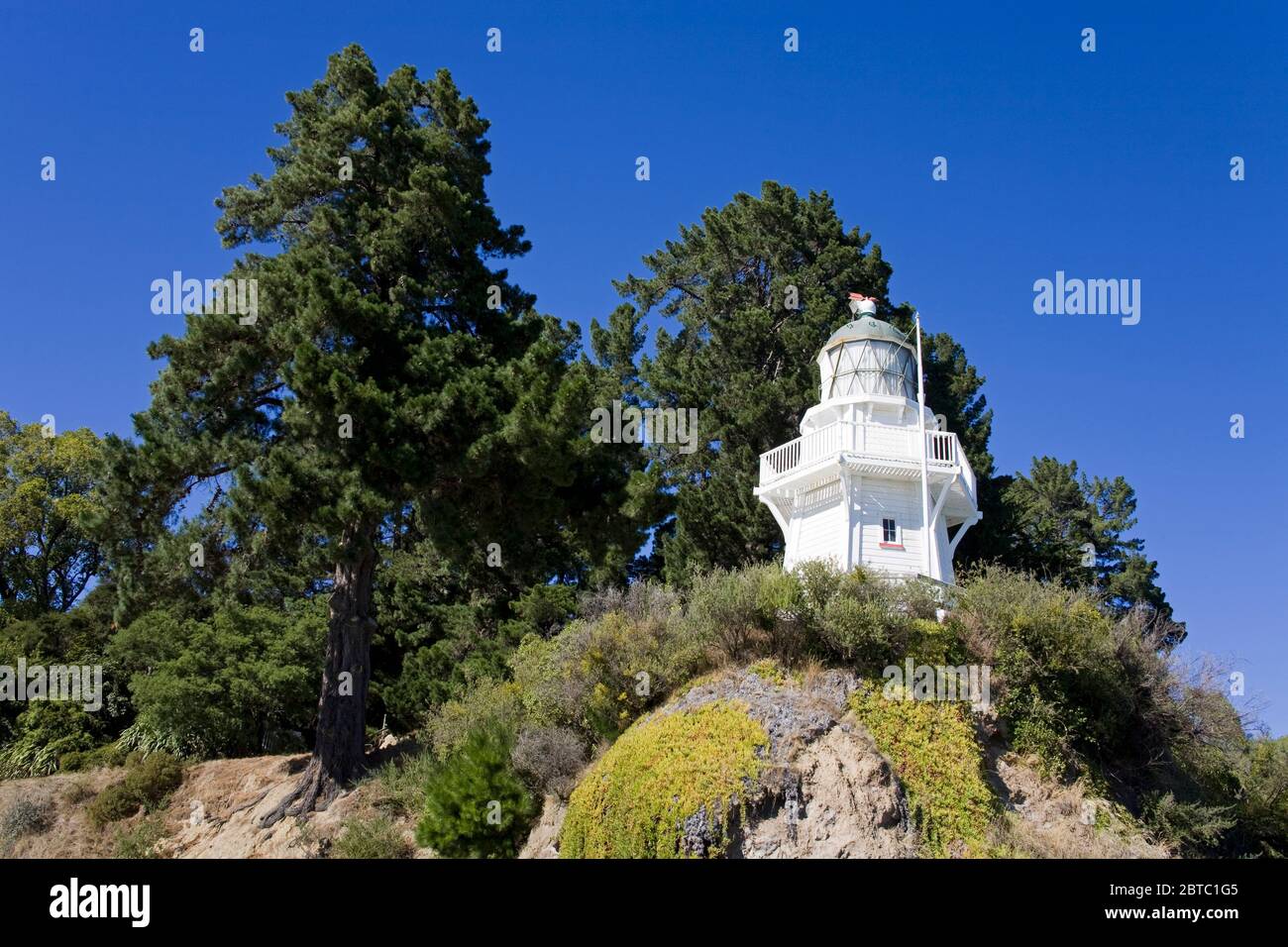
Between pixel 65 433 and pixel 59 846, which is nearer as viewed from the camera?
pixel 59 846

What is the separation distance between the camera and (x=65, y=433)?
113 feet

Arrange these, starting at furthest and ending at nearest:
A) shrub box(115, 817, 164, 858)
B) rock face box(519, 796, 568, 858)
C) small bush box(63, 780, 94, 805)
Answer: small bush box(63, 780, 94, 805) < shrub box(115, 817, 164, 858) < rock face box(519, 796, 568, 858)

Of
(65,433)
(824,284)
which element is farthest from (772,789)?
(65,433)

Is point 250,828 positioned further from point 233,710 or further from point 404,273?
point 404,273

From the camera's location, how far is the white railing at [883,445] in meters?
19.8

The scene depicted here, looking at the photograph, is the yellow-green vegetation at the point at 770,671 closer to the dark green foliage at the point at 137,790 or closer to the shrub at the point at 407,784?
the shrub at the point at 407,784

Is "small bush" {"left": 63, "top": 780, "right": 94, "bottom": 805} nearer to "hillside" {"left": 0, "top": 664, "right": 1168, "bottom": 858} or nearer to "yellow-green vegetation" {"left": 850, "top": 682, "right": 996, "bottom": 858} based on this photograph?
"hillside" {"left": 0, "top": 664, "right": 1168, "bottom": 858}

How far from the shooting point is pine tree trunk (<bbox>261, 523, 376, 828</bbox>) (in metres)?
17.9

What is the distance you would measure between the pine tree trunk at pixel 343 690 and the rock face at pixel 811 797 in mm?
8158

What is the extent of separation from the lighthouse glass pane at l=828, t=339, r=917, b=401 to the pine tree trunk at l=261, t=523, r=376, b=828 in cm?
1070

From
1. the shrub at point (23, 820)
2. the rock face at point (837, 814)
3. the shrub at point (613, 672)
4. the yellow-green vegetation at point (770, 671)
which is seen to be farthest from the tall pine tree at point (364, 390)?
the rock face at point (837, 814)

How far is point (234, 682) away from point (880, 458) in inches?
602

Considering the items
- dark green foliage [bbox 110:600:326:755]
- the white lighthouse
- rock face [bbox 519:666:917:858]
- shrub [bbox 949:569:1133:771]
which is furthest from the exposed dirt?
the white lighthouse
